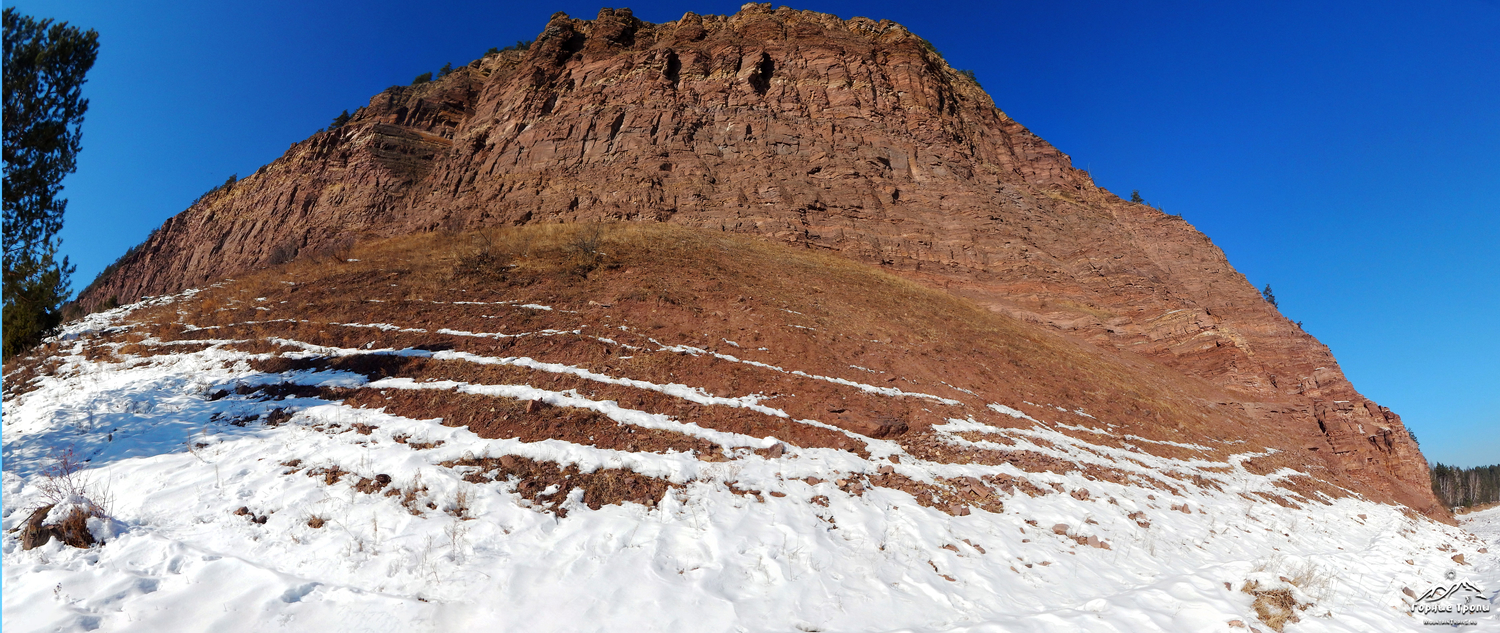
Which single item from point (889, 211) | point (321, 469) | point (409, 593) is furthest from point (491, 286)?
point (889, 211)

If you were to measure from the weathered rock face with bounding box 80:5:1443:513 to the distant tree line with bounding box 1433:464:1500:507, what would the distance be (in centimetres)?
6750

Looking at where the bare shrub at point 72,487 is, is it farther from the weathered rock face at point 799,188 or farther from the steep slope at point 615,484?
the weathered rock face at point 799,188

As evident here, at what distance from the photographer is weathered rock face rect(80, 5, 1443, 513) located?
2408 centimetres

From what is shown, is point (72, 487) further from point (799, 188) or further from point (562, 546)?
point (799, 188)

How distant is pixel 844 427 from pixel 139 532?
28.2ft

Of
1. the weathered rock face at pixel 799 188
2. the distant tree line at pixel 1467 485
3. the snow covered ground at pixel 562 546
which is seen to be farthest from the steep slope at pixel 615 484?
the distant tree line at pixel 1467 485

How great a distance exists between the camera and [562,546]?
5.04m

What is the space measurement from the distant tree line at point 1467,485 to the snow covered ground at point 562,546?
302 feet

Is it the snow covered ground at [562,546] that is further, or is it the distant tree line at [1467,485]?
the distant tree line at [1467,485]

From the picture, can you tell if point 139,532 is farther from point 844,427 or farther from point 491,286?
point 491,286

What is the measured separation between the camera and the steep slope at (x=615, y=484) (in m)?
4.38

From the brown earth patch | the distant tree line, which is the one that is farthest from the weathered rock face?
the distant tree line

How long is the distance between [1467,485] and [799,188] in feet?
367

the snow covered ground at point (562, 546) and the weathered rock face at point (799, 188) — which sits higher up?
the weathered rock face at point (799, 188)
